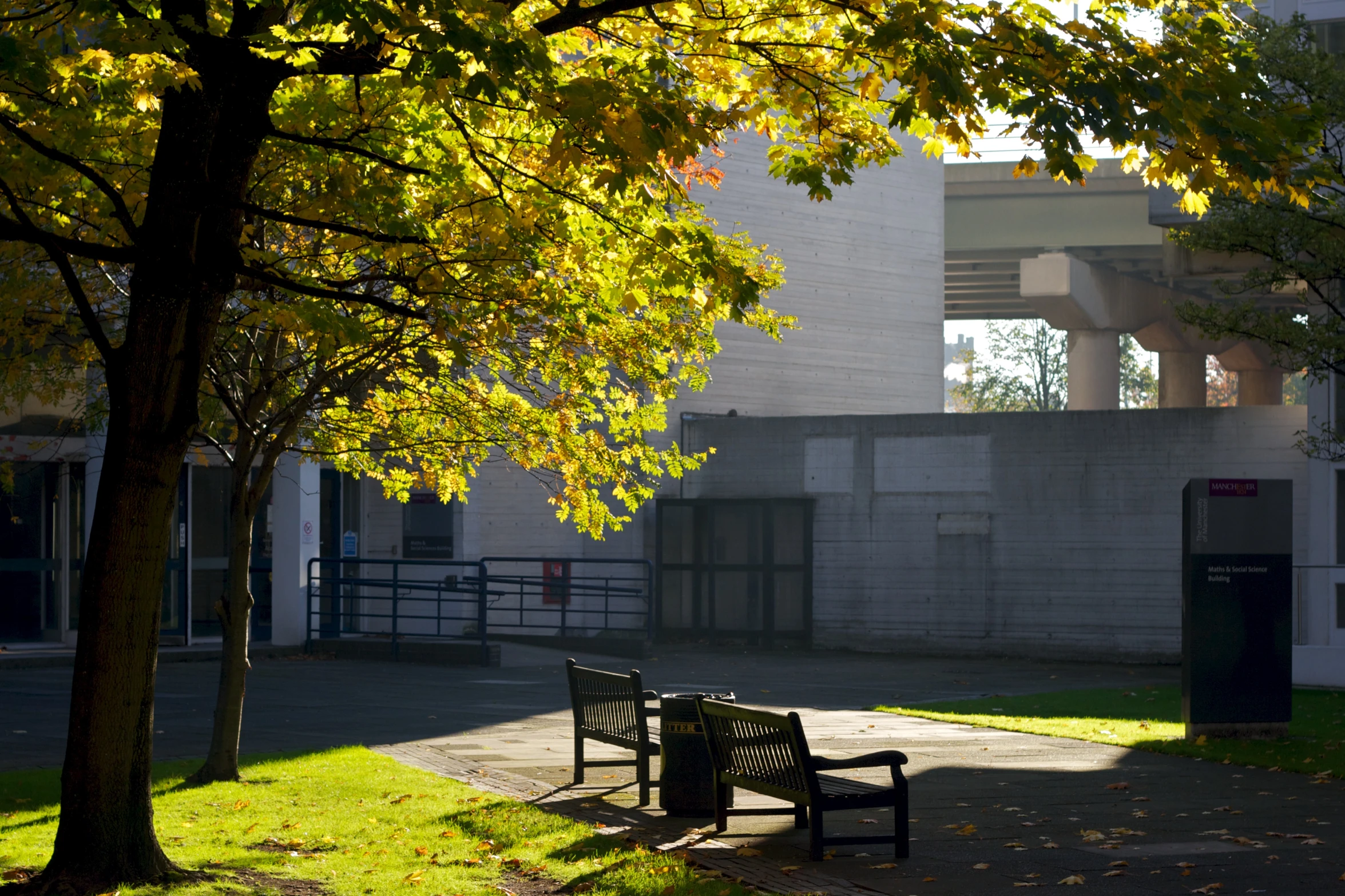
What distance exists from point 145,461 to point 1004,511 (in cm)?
2032

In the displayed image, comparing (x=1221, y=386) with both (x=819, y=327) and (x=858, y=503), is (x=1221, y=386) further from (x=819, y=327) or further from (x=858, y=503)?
(x=858, y=503)

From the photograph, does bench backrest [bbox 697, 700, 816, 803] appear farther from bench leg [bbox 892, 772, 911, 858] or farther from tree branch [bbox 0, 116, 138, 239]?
tree branch [bbox 0, 116, 138, 239]

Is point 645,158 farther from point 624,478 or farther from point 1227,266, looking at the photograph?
point 1227,266

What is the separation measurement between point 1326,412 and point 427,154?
56.5 feet

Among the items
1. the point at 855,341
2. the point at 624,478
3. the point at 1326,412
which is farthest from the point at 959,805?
the point at 855,341

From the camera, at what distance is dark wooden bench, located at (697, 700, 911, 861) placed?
8.00 m

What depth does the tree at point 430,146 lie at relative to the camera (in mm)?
6910

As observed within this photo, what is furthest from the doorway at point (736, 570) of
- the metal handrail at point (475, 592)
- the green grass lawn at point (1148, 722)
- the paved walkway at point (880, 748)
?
the green grass lawn at point (1148, 722)

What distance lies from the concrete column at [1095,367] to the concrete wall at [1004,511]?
10.8m

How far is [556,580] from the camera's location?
94.0 ft

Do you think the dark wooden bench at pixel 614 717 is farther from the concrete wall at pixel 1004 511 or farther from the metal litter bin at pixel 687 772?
the concrete wall at pixel 1004 511

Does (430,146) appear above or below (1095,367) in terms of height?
below

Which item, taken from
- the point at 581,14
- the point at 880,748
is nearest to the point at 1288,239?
the point at 880,748

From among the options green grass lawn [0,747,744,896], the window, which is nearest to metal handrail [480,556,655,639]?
green grass lawn [0,747,744,896]
